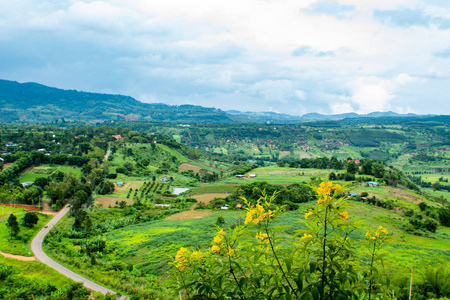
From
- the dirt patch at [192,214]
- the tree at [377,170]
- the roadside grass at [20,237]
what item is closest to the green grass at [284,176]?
the tree at [377,170]

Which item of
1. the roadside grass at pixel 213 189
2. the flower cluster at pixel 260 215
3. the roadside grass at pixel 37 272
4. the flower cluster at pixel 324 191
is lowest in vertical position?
the roadside grass at pixel 213 189

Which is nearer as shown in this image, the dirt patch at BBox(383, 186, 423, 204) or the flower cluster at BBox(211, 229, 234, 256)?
the flower cluster at BBox(211, 229, 234, 256)

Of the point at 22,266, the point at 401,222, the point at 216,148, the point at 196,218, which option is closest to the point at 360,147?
the point at 216,148

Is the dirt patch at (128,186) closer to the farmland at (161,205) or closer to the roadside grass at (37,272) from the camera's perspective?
the farmland at (161,205)

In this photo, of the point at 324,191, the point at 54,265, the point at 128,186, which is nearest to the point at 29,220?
the point at 54,265

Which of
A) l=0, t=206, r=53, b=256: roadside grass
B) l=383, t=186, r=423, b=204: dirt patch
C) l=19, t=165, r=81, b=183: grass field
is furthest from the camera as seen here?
l=19, t=165, r=81, b=183: grass field

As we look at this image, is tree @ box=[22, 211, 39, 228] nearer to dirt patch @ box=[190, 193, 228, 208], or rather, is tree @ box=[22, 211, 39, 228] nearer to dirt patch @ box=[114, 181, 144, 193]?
dirt patch @ box=[114, 181, 144, 193]

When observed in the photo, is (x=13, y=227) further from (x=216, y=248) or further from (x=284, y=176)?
(x=284, y=176)

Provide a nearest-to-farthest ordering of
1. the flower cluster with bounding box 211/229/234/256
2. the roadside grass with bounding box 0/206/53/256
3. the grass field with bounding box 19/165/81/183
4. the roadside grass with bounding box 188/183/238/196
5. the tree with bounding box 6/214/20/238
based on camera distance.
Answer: the flower cluster with bounding box 211/229/234/256
the roadside grass with bounding box 0/206/53/256
the tree with bounding box 6/214/20/238
the grass field with bounding box 19/165/81/183
the roadside grass with bounding box 188/183/238/196

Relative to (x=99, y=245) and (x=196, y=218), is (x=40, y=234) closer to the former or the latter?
(x=99, y=245)

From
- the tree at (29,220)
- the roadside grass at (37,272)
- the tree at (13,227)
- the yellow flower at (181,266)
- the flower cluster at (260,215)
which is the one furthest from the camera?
the tree at (29,220)

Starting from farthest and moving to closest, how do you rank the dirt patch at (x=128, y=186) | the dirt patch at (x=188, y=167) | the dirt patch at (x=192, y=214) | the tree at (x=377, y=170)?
1. the dirt patch at (x=188, y=167)
2. the tree at (x=377, y=170)
3. the dirt patch at (x=128, y=186)
4. the dirt patch at (x=192, y=214)

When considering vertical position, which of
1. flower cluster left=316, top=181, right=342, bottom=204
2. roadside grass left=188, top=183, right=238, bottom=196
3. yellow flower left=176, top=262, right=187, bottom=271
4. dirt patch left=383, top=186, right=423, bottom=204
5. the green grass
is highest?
flower cluster left=316, top=181, right=342, bottom=204

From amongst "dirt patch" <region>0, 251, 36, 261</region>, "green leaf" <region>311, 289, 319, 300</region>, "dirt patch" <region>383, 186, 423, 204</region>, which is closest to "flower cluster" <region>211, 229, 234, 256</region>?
"green leaf" <region>311, 289, 319, 300</region>
